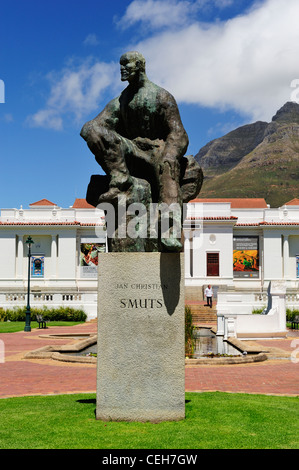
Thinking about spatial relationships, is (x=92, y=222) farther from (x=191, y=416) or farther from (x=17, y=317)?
(x=191, y=416)

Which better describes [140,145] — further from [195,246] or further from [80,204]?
[80,204]

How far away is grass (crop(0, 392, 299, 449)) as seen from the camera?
4668mm

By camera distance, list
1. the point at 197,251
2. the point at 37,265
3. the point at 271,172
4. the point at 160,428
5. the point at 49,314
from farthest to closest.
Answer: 1. the point at 271,172
2. the point at 37,265
3. the point at 197,251
4. the point at 49,314
5. the point at 160,428

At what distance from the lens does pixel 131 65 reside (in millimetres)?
5633

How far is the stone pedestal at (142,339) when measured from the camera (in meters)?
5.29

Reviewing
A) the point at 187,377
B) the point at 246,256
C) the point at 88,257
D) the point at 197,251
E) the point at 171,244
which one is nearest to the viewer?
the point at 171,244

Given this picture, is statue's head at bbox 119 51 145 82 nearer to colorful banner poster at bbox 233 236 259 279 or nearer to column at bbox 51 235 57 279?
colorful banner poster at bbox 233 236 259 279

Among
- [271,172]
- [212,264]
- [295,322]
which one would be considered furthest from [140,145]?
[271,172]

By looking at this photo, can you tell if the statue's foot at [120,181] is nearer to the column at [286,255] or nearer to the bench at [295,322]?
the bench at [295,322]

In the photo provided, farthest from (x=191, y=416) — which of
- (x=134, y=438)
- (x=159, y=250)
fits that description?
(x=159, y=250)

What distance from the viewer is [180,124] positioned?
5.77m

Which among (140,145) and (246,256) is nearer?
(140,145)

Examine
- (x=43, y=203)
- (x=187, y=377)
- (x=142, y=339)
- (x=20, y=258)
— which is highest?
(x=43, y=203)

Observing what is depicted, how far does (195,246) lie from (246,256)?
5263 mm
